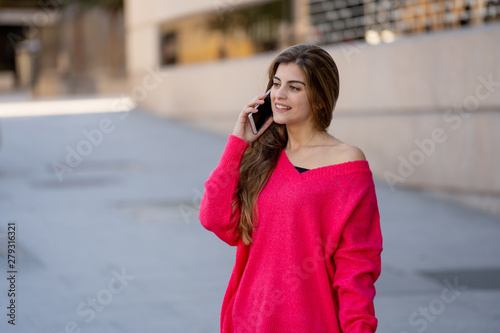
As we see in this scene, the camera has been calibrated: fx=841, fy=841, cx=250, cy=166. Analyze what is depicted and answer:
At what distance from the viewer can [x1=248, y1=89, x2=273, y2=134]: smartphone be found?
331 cm

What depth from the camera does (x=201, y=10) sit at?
20672mm

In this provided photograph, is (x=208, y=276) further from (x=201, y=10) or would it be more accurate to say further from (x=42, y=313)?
(x=201, y=10)

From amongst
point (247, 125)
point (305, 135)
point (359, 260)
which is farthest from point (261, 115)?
point (359, 260)

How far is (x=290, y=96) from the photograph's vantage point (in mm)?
3170

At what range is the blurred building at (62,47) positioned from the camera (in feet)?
127

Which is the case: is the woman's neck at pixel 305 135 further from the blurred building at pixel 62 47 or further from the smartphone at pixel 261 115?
the blurred building at pixel 62 47

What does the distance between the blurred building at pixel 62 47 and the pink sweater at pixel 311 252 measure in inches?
1349

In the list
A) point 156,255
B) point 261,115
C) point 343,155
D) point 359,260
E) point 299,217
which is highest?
point 261,115

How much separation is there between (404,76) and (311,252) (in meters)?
9.51

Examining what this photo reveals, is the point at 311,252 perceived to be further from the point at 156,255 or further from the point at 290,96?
the point at 156,255

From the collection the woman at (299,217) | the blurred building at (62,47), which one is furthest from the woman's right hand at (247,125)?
the blurred building at (62,47)

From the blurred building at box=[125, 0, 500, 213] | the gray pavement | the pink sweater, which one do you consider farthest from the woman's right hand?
the blurred building at box=[125, 0, 500, 213]

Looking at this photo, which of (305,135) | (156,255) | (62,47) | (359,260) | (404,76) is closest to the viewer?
(359,260)

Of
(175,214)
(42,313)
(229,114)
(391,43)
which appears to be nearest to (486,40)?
(391,43)
